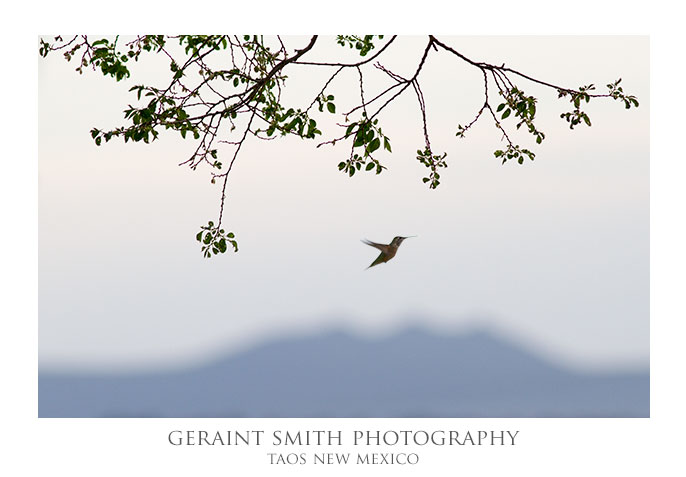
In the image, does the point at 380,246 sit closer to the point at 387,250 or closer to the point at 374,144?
the point at 387,250

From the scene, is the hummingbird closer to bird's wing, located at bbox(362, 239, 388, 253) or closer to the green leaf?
bird's wing, located at bbox(362, 239, 388, 253)

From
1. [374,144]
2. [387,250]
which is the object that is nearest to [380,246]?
[387,250]

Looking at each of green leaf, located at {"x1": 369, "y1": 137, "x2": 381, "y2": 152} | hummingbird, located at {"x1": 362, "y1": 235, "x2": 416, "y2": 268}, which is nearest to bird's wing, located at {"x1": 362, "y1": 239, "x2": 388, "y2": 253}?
hummingbird, located at {"x1": 362, "y1": 235, "x2": 416, "y2": 268}

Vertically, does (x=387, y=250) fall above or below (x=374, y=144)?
below

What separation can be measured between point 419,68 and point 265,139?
36.2 inches

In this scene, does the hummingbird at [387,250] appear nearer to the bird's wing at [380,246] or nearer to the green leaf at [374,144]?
the bird's wing at [380,246]

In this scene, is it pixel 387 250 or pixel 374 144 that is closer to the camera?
pixel 374 144

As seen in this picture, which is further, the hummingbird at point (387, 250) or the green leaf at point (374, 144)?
the hummingbird at point (387, 250)

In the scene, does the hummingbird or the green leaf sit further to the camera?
the hummingbird

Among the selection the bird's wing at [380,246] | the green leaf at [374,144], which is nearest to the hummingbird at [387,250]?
the bird's wing at [380,246]

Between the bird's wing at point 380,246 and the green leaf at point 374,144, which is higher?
the green leaf at point 374,144
